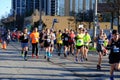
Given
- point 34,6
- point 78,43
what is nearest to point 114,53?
point 78,43

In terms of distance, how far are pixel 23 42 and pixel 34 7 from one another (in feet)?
323

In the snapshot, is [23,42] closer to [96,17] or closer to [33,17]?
[96,17]

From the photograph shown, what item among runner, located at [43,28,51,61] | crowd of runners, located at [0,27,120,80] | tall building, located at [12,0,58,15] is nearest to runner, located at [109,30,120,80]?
crowd of runners, located at [0,27,120,80]

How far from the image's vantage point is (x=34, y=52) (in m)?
25.8

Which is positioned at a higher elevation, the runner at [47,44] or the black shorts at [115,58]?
the black shorts at [115,58]

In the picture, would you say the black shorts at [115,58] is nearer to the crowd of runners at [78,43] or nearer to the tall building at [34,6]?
the crowd of runners at [78,43]

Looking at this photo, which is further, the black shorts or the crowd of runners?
the crowd of runners

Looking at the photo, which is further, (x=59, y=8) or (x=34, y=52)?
(x=59, y=8)

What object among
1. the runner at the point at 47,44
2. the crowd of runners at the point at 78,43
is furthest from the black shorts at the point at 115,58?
the runner at the point at 47,44

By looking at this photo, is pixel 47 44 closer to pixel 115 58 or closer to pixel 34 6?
pixel 115 58

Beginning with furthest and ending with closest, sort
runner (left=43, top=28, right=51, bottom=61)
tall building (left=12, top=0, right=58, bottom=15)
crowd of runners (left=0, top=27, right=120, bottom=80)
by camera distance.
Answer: tall building (left=12, top=0, right=58, bottom=15)
runner (left=43, top=28, right=51, bottom=61)
crowd of runners (left=0, top=27, right=120, bottom=80)

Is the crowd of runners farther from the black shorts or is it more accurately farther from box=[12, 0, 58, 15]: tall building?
box=[12, 0, 58, 15]: tall building

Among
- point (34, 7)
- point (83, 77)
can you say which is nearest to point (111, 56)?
point (83, 77)

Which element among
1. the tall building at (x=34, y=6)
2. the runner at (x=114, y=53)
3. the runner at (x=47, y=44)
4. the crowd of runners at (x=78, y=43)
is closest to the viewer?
the runner at (x=114, y=53)
